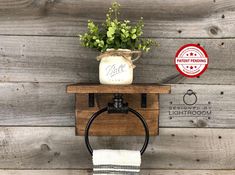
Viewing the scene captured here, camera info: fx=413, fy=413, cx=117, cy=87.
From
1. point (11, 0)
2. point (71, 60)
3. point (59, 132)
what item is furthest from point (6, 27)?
point (59, 132)

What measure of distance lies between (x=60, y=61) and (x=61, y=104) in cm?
13

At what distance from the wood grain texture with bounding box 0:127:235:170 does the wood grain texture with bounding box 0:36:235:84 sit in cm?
15

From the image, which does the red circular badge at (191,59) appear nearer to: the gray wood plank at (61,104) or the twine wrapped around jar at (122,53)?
the gray wood plank at (61,104)

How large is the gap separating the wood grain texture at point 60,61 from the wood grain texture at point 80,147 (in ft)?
0.50

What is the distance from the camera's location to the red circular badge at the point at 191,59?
121cm

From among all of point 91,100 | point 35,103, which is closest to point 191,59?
point 91,100

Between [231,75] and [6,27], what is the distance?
0.67 meters

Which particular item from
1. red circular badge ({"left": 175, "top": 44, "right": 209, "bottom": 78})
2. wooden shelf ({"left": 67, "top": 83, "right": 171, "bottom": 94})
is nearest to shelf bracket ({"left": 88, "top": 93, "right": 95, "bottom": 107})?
wooden shelf ({"left": 67, "top": 83, "right": 171, "bottom": 94})

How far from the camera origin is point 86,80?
3.92ft

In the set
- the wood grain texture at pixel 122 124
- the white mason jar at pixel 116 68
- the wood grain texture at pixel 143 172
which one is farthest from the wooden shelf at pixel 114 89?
the wood grain texture at pixel 143 172

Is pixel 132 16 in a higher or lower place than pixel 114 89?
higher

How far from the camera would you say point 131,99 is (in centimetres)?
118

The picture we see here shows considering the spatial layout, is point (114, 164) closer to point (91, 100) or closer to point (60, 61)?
point (91, 100)

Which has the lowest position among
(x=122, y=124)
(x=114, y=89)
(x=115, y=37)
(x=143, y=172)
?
(x=143, y=172)
